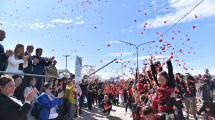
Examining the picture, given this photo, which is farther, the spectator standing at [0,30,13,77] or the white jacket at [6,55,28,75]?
the white jacket at [6,55,28,75]

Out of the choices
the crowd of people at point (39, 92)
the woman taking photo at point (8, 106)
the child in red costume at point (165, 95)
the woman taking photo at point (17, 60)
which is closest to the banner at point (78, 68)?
the crowd of people at point (39, 92)

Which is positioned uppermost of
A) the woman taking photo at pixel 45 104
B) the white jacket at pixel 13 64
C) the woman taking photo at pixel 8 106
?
the white jacket at pixel 13 64

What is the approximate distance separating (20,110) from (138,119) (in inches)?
191

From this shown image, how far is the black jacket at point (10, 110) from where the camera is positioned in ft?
13.3

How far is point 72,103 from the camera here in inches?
495

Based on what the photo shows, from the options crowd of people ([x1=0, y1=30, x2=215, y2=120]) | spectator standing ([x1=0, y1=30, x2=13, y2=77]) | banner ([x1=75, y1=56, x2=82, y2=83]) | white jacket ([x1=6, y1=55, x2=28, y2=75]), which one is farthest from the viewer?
banner ([x1=75, y1=56, x2=82, y2=83])

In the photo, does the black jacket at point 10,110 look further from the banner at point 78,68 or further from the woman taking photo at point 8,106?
the banner at point 78,68

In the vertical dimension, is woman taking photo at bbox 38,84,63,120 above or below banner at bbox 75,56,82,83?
below

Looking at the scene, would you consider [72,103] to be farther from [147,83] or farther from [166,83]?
[166,83]

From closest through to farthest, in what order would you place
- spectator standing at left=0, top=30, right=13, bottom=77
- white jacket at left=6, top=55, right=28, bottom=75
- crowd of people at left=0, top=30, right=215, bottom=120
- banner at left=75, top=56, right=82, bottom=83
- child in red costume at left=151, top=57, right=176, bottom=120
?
crowd of people at left=0, top=30, right=215, bottom=120
child in red costume at left=151, top=57, right=176, bottom=120
spectator standing at left=0, top=30, right=13, bottom=77
white jacket at left=6, top=55, right=28, bottom=75
banner at left=75, top=56, right=82, bottom=83

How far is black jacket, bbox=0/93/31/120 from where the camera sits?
404 cm

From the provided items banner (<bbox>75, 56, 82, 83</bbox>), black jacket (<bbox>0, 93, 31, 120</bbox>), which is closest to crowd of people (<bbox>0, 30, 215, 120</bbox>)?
black jacket (<bbox>0, 93, 31, 120</bbox>)

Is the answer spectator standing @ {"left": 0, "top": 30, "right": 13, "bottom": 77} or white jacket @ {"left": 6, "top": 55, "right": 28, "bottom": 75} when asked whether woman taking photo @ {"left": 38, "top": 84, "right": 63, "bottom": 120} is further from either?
spectator standing @ {"left": 0, "top": 30, "right": 13, "bottom": 77}

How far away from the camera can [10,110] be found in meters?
4.07
